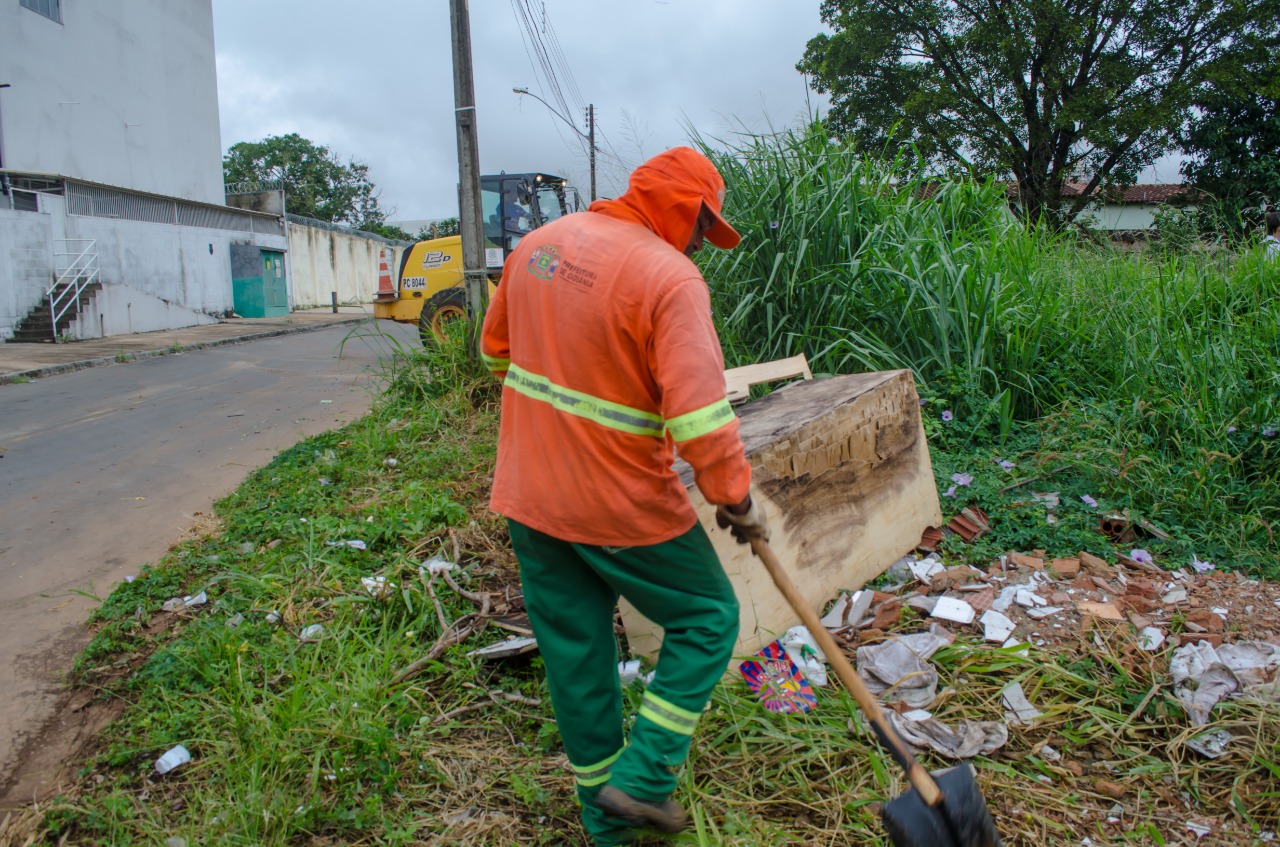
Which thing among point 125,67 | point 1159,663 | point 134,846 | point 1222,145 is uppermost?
point 125,67

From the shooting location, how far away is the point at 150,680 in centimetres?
283

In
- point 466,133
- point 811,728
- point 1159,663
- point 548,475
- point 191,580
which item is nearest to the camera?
point 548,475

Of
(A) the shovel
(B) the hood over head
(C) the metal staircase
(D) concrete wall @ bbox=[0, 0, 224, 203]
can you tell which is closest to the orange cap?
(B) the hood over head

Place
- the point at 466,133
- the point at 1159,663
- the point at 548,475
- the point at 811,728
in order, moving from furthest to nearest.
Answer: the point at 466,133, the point at 1159,663, the point at 811,728, the point at 548,475

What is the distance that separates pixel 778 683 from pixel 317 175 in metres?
50.3

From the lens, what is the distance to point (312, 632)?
305 centimetres

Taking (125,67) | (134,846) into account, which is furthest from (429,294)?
(125,67)

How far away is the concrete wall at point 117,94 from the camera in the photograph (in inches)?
698

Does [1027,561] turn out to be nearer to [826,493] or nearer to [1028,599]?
[1028,599]

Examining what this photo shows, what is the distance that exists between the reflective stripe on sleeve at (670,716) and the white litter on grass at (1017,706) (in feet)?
3.64

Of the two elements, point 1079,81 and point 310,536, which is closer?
point 310,536

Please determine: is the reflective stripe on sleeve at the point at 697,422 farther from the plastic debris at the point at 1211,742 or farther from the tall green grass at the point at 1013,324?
the tall green grass at the point at 1013,324

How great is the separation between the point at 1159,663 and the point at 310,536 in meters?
3.29

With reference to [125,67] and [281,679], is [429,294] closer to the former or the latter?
[281,679]
